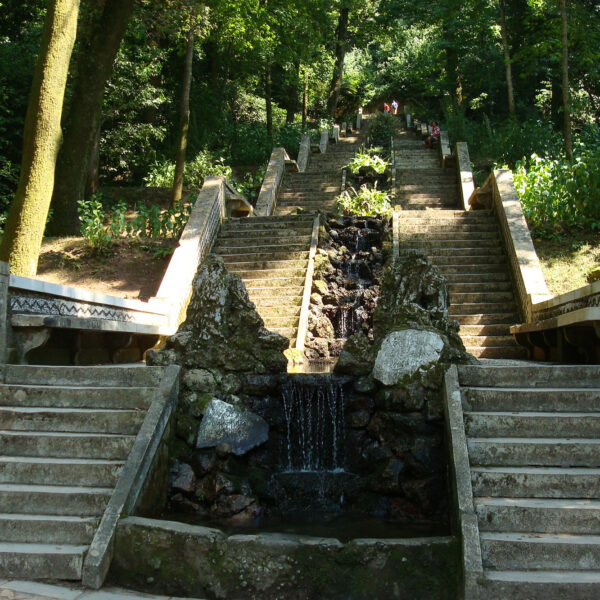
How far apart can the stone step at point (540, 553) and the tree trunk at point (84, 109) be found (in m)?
12.2

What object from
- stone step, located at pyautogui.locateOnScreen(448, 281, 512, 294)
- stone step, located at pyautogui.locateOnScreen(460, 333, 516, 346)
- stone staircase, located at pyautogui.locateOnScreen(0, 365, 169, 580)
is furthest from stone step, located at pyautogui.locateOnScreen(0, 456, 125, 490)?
stone step, located at pyautogui.locateOnScreen(448, 281, 512, 294)

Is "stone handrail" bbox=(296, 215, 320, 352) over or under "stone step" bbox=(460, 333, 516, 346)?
over

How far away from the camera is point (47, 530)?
4797 millimetres

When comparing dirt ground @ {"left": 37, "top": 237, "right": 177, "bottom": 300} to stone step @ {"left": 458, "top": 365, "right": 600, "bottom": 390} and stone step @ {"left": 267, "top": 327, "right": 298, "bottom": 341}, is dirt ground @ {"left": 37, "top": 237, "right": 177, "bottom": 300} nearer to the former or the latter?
stone step @ {"left": 267, "top": 327, "right": 298, "bottom": 341}

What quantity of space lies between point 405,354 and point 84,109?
10360 millimetres

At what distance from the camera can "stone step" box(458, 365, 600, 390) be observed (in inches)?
236

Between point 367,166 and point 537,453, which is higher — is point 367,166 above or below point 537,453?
above

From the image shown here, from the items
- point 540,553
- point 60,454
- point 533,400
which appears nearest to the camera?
point 540,553

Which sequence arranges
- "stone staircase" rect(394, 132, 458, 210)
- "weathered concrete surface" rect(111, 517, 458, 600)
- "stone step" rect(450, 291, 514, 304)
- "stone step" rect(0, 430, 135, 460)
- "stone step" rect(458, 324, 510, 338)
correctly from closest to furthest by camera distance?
"weathered concrete surface" rect(111, 517, 458, 600) → "stone step" rect(0, 430, 135, 460) → "stone step" rect(458, 324, 510, 338) → "stone step" rect(450, 291, 514, 304) → "stone staircase" rect(394, 132, 458, 210)

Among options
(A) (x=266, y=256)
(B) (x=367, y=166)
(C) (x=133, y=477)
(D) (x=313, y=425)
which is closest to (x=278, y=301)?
(A) (x=266, y=256)

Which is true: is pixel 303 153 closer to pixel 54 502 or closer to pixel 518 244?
pixel 518 244

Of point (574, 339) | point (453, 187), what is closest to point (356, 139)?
point (453, 187)

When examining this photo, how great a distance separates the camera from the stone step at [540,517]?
454 cm

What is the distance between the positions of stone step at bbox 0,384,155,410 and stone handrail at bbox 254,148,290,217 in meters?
10.4
